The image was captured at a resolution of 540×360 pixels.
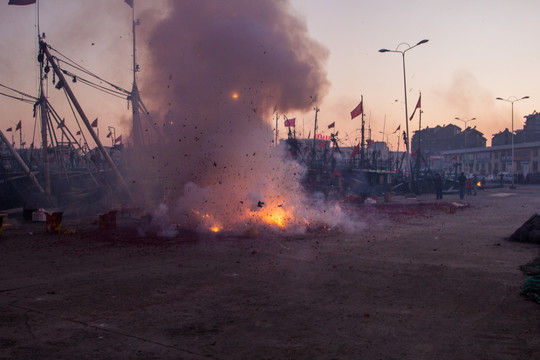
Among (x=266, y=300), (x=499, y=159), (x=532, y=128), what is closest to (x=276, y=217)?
(x=266, y=300)

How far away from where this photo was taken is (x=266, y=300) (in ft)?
21.4

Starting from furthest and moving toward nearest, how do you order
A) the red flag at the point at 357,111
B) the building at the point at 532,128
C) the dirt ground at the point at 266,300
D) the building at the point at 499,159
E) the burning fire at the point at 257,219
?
the building at the point at 532,128, the building at the point at 499,159, the red flag at the point at 357,111, the burning fire at the point at 257,219, the dirt ground at the point at 266,300

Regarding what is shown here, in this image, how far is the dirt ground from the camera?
15.6ft

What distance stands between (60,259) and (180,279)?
12.2ft

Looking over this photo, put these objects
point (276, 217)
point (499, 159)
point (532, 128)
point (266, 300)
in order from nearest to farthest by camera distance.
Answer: point (266, 300)
point (276, 217)
point (499, 159)
point (532, 128)

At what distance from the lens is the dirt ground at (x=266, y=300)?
4.75 m

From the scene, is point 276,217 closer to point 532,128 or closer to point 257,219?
point 257,219

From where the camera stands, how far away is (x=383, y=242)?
1211 cm

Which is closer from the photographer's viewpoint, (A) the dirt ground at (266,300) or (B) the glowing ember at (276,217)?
(A) the dirt ground at (266,300)

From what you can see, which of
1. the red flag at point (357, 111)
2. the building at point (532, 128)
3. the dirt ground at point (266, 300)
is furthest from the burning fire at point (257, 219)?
the building at point (532, 128)

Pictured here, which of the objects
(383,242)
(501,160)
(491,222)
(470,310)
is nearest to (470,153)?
(501,160)

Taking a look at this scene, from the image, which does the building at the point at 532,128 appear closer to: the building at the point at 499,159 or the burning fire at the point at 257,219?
the building at the point at 499,159

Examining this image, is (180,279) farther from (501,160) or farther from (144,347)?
(501,160)

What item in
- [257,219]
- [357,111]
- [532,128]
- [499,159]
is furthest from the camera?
[532,128]
